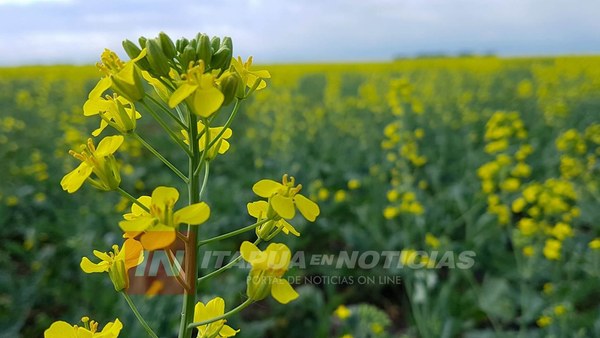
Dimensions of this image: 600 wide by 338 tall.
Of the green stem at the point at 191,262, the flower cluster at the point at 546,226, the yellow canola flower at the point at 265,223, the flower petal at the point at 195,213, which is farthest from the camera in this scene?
the flower cluster at the point at 546,226

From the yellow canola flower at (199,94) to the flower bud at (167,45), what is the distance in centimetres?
11

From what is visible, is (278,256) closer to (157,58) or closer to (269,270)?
(269,270)

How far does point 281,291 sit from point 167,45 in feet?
1.65

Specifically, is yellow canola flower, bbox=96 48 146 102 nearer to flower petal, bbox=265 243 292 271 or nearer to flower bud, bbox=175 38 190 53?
flower bud, bbox=175 38 190 53

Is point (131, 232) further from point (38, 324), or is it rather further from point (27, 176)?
point (27, 176)

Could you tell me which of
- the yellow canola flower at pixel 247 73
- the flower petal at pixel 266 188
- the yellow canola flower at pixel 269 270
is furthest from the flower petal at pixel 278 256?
the yellow canola flower at pixel 247 73

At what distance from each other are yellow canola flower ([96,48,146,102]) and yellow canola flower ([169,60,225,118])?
100mm

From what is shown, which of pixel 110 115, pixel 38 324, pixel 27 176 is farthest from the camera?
pixel 27 176

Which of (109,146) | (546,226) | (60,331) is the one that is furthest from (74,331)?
(546,226)

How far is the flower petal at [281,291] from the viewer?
0.90 m

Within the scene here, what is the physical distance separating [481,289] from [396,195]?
76 centimetres

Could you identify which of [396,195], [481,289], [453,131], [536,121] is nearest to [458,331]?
[481,289]

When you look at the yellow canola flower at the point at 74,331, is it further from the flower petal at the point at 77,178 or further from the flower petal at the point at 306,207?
the flower petal at the point at 306,207

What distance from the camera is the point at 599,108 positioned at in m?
7.51
